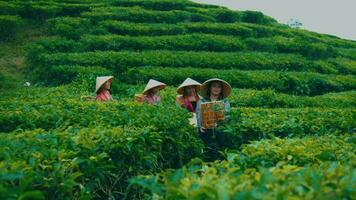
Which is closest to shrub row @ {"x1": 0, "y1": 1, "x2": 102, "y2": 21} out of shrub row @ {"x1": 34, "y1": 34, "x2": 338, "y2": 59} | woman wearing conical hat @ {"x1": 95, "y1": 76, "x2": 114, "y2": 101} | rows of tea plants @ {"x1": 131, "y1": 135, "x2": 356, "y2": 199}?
shrub row @ {"x1": 34, "y1": 34, "x2": 338, "y2": 59}

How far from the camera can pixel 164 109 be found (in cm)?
750

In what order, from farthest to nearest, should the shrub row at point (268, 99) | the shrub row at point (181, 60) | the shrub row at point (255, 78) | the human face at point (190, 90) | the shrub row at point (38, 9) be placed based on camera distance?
the shrub row at point (38, 9) → the shrub row at point (181, 60) → the shrub row at point (255, 78) → the shrub row at point (268, 99) → the human face at point (190, 90)

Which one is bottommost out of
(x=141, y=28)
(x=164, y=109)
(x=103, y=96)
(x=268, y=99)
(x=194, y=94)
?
(x=268, y=99)

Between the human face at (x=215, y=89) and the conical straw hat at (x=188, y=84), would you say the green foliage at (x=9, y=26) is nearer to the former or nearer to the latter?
the conical straw hat at (x=188, y=84)

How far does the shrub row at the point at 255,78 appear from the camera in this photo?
1484 centimetres

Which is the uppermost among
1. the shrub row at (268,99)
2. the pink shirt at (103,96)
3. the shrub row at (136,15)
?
the shrub row at (136,15)

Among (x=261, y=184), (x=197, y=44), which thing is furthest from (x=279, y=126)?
(x=197, y=44)

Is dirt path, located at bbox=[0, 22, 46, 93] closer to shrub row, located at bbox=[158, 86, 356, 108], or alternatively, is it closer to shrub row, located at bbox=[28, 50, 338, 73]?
shrub row, located at bbox=[28, 50, 338, 73]

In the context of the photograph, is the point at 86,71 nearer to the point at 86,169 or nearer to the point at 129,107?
the point at 129,107

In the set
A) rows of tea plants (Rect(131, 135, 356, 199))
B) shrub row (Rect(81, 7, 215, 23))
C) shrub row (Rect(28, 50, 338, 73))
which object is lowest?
shrub row (Rect(28, 50, 338, 73))

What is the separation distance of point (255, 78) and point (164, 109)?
8838 millimetres

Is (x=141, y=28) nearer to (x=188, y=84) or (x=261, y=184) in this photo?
(x=188, y=84)

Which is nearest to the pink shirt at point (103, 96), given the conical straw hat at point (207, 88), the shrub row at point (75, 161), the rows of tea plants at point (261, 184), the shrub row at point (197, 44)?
the conical straw hat at point (207, 88)

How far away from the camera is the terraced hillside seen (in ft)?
10.3
